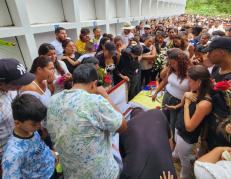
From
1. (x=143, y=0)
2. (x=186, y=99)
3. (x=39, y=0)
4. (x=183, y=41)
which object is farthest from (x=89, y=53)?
(x=143, y=0)

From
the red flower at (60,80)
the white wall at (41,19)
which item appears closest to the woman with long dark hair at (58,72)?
the red flower at (60,80)

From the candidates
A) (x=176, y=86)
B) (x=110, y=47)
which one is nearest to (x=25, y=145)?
(x=176, y=86)

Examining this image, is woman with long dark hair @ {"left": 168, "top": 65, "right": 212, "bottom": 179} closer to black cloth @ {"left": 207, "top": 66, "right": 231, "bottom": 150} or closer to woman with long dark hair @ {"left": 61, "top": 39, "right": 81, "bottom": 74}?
Result: black cloth @ {"left": 207, "top": 66, "right": 231, "bottom": 150}

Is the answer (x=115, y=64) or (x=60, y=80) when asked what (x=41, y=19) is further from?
(x=60, y=80)

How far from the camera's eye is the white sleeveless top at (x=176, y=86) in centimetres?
271

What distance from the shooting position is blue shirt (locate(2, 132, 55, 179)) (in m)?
1.35

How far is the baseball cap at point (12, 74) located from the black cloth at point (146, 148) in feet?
3.39

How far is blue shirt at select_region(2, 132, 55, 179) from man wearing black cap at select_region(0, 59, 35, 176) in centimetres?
24

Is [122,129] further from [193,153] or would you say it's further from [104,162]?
[193,153]

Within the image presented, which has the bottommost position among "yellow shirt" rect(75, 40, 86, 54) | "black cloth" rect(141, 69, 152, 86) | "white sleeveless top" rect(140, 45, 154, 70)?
"black cloth" rect(141, 69, 152, 86)

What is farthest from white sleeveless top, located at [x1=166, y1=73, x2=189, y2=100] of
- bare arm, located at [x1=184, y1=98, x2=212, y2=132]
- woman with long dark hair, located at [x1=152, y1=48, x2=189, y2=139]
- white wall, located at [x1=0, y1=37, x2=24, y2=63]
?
white wall, located at [x1=0, y1=37, x2=24, y2=63]

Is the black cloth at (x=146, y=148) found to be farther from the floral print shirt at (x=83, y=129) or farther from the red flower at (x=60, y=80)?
the red flower at (x=60, y=80)

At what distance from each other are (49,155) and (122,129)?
2.34ft

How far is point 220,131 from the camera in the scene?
1.84 meters
